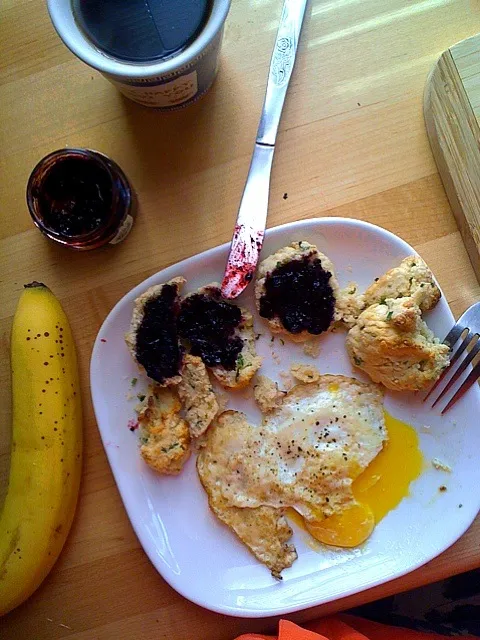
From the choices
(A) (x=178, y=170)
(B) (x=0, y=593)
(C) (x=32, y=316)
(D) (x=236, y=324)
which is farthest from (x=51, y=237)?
(B) (x=0, y=593)

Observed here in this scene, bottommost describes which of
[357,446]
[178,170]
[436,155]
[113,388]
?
[357,446]

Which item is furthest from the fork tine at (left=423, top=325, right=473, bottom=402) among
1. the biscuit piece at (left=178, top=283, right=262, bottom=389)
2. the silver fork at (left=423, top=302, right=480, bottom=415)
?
the biscuit piece at (left=178, top=283, right=262, bottom=389)

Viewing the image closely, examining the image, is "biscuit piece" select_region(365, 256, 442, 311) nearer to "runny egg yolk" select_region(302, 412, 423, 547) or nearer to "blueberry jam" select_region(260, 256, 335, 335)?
"blueberry jam" select_region(260, 256, 335, 335)

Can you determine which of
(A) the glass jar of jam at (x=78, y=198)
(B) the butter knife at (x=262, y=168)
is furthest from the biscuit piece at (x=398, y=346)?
(A) the glass jar of jam at (x=78, y=198)

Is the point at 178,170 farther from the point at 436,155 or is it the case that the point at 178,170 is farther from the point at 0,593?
the point at 0,593

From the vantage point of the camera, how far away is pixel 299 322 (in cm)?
114

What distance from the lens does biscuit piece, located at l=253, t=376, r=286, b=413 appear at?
45.9 inches

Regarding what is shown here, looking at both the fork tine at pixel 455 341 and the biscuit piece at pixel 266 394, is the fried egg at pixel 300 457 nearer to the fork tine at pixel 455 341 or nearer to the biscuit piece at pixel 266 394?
the biscuit piece at pixel 266 394

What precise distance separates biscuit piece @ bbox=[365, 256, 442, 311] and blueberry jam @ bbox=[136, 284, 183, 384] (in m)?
0.41

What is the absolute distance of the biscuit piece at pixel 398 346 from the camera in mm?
1080

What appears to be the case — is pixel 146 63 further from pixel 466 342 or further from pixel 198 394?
pixel 466 342

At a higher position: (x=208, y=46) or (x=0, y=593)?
(x=208, y=46)

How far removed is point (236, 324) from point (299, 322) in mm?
126

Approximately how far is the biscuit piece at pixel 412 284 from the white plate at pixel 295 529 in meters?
0.03
